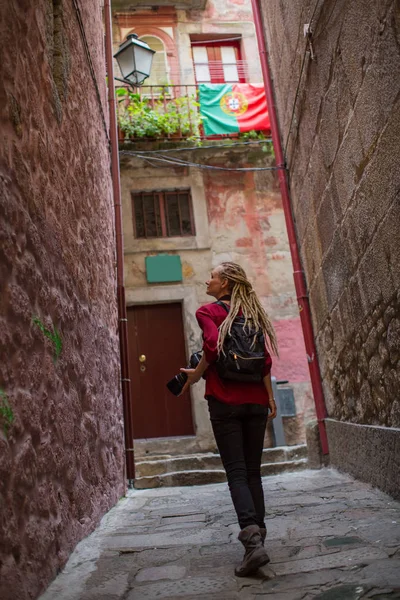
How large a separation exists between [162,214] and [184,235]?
1.74 feet

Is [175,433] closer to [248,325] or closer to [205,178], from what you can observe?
[205,178]

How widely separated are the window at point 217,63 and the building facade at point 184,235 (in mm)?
191

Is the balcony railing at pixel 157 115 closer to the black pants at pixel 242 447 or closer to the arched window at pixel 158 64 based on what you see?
the arched window at pixel 158 64

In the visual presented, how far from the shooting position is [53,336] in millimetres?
2752

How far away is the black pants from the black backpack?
13 centimetres

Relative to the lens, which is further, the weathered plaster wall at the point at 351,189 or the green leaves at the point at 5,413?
the weathered plaster wall at the point at 351,189

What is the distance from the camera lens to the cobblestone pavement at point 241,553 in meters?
2.04

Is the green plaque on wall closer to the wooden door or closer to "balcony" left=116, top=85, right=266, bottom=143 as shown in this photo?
the wooden door

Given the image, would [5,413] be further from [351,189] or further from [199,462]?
[199,462]

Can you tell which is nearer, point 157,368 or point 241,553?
point 241,553

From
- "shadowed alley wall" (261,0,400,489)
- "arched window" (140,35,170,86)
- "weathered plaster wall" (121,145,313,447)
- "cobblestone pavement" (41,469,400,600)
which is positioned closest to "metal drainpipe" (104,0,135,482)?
"cobblestone pavement" (41,469,400,600)

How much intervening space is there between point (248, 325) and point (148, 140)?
25.6 ft

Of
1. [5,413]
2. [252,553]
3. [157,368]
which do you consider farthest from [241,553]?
[157,368]

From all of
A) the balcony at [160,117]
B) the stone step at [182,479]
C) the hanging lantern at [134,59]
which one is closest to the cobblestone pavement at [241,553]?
the stone step at [182,479]
